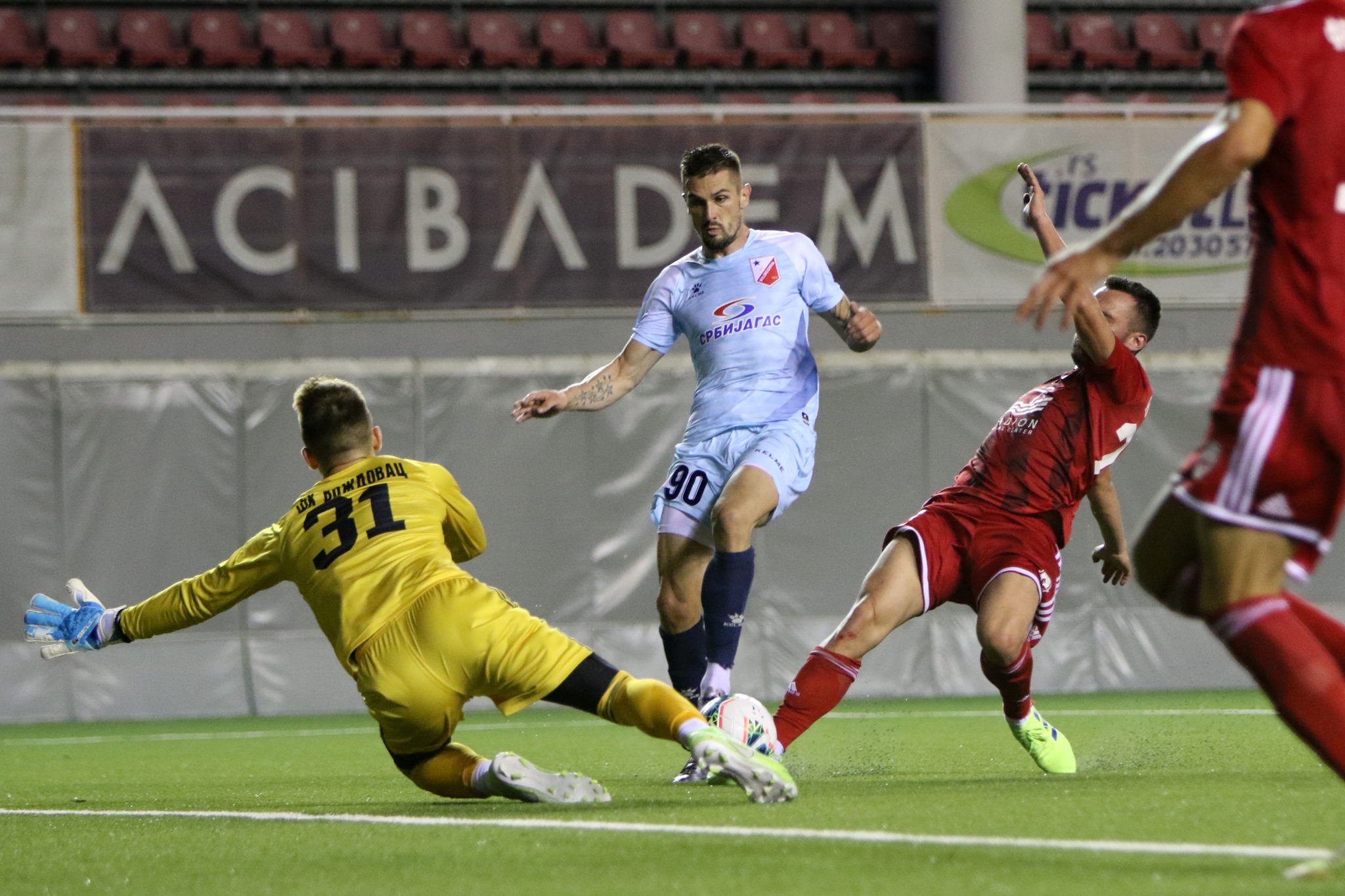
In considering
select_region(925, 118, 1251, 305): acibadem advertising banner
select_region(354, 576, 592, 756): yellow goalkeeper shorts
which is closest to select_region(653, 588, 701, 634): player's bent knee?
select_region(354, 576, 592, 756): yellow goalkeeper shorts

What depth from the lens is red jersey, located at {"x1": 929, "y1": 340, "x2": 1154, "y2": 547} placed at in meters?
5.43

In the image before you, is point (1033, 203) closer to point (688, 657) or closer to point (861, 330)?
point (861, 330)

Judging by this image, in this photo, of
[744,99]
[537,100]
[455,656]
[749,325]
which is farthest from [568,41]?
[455,656]

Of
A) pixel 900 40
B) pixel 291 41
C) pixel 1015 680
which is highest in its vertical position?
pixel 291 41

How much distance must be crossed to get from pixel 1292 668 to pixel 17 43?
1452 cm

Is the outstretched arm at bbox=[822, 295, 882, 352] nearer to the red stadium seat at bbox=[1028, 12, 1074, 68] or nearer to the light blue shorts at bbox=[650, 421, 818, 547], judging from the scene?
the light blue shorts at bbox=[650, 421, 818, 547]

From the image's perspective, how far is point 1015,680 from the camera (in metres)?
5.44

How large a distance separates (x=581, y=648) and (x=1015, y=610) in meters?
1.60

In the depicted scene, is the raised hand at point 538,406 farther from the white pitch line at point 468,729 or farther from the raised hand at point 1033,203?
the white pitch line at point 468,729

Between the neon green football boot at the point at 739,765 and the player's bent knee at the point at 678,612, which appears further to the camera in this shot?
the player's bent knee at the point at 678,612

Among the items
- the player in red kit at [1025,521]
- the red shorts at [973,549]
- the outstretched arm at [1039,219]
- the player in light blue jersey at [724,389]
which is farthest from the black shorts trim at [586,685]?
the outstretched arm at [1039,219]

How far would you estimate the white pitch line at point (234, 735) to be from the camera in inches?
352

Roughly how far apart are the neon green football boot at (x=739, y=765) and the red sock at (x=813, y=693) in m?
0.74

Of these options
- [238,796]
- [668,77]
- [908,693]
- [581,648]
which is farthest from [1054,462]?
[668,77]
